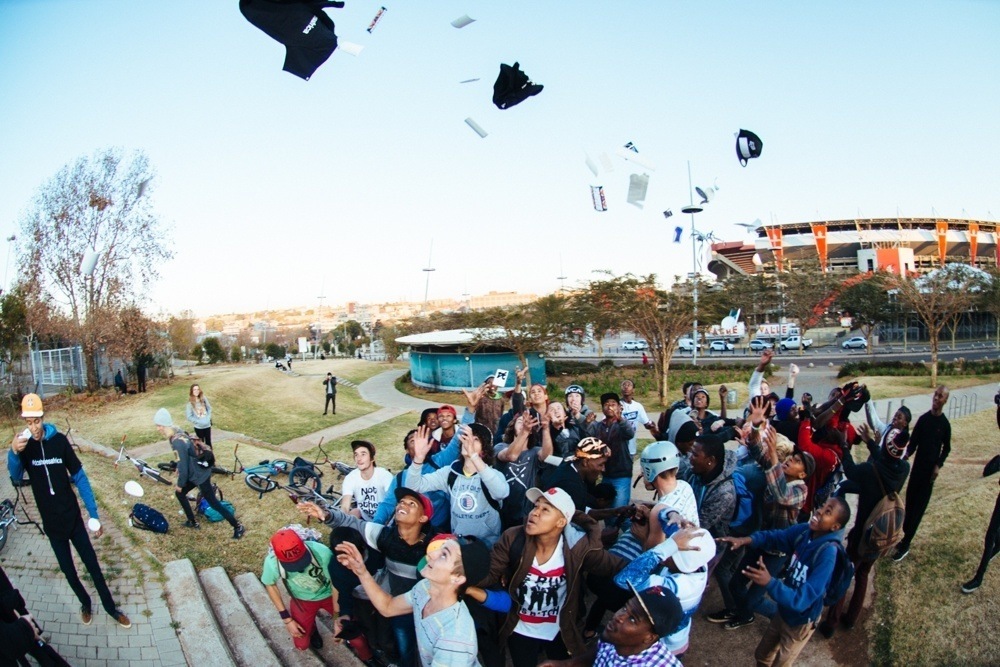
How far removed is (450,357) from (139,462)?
17.5m

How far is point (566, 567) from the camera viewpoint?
3295 millimetres

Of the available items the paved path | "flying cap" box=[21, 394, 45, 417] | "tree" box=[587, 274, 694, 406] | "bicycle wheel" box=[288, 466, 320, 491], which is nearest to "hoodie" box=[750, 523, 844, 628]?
the paved path

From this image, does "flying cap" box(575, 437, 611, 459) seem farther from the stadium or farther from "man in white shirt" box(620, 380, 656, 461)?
the stadium

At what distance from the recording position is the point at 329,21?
4.47 meters

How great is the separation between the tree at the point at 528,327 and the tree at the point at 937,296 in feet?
42.8

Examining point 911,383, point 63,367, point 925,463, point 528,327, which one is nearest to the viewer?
point 925,463

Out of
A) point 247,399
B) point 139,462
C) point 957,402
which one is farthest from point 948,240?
point 139,462

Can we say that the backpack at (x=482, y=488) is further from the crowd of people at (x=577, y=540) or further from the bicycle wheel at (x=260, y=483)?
the bicycle wheel at (x=260, y=483)

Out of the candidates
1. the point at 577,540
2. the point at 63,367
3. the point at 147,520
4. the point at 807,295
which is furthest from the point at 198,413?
the point at 807,295

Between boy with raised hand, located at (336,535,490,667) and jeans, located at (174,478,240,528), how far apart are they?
4349 millimetres

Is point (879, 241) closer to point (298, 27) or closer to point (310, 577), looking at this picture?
point (298, 27)

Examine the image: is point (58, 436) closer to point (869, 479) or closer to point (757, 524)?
point (757, 524)

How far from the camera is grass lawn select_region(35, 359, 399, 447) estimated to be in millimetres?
12391

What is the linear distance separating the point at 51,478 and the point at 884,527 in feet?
20.5
